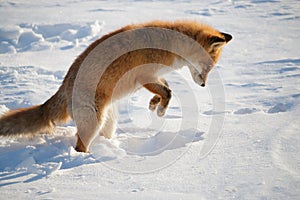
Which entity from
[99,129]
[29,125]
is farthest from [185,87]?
[29,125]

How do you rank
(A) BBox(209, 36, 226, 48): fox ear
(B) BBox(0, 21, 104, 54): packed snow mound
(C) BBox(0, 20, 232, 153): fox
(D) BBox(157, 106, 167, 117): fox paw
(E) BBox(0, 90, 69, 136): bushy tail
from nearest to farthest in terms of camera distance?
1. (E) BBox(0, 90, 69, 136): bushy tail
2. (C) BBox(0, 20, 232, 153): fox
3. (A) BBox(209, 36, 226, 48): fox ear
4. (D) BBox(157, 106, 167, 117): fox paw
5. (B) BBox(0, 21, 104, 54): packed snow mound

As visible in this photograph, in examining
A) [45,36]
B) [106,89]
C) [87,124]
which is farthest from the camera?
[45,36]

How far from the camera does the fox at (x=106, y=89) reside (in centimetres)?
474

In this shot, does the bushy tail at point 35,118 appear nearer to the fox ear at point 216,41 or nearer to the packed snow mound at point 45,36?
the fox ear at point 216,41

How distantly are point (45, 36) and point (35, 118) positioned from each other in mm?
6614

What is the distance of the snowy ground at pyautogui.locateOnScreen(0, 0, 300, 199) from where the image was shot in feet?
11.0

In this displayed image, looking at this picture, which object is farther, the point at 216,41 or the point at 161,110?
the point at 161,110

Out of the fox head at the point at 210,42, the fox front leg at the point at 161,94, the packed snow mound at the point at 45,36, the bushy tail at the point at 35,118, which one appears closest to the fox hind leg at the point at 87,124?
the bushy tail at the point at 35,118

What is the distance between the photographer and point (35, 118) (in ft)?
15.9

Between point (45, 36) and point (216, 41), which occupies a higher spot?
point (216, 41)

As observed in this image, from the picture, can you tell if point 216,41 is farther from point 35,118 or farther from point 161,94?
point 35,118

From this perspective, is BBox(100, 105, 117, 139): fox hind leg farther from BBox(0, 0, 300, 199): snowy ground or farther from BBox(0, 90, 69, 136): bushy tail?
BBox(0, 90, 69, 136): bushy tail

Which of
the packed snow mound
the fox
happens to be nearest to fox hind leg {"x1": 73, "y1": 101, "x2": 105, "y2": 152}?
the fox

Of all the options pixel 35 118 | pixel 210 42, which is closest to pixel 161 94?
pixel 210 42
